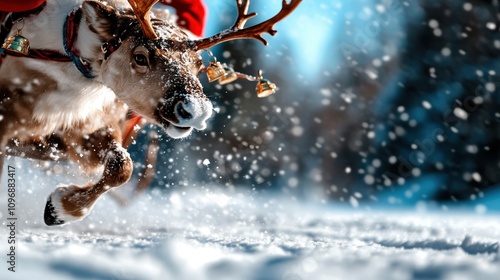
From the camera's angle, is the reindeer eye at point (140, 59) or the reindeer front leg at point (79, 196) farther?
the reindeer front leg at point (79, 196)

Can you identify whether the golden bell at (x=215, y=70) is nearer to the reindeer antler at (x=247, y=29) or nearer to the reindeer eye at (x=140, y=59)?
the reindeer antler at (x=247, y=29)

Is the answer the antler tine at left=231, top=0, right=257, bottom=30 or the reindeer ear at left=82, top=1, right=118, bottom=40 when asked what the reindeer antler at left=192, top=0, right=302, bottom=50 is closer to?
the antler tine at left=231, top=0, right=257, bottom=30

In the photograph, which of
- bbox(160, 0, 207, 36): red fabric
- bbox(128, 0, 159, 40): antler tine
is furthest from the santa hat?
bbox(128, 0, 159, 40): antler tine

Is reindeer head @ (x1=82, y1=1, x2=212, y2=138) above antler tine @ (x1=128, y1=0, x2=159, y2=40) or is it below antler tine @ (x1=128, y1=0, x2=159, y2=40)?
below

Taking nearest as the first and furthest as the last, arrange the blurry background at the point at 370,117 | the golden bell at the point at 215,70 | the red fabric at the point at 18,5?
the red fabric at the point at 18,5, the golden bell at the point at 215,70, the blurry background at the point at 370,117

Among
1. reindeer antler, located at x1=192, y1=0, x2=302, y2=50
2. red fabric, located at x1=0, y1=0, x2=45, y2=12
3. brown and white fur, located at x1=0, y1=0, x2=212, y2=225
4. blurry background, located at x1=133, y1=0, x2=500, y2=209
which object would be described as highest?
reindeer antler, located at x1=192, y1=0, x2=302, y2=50

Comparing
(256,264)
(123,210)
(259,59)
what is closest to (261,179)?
(259,59)

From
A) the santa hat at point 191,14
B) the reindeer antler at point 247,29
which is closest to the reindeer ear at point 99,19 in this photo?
the reindeer antler at point 247,29
